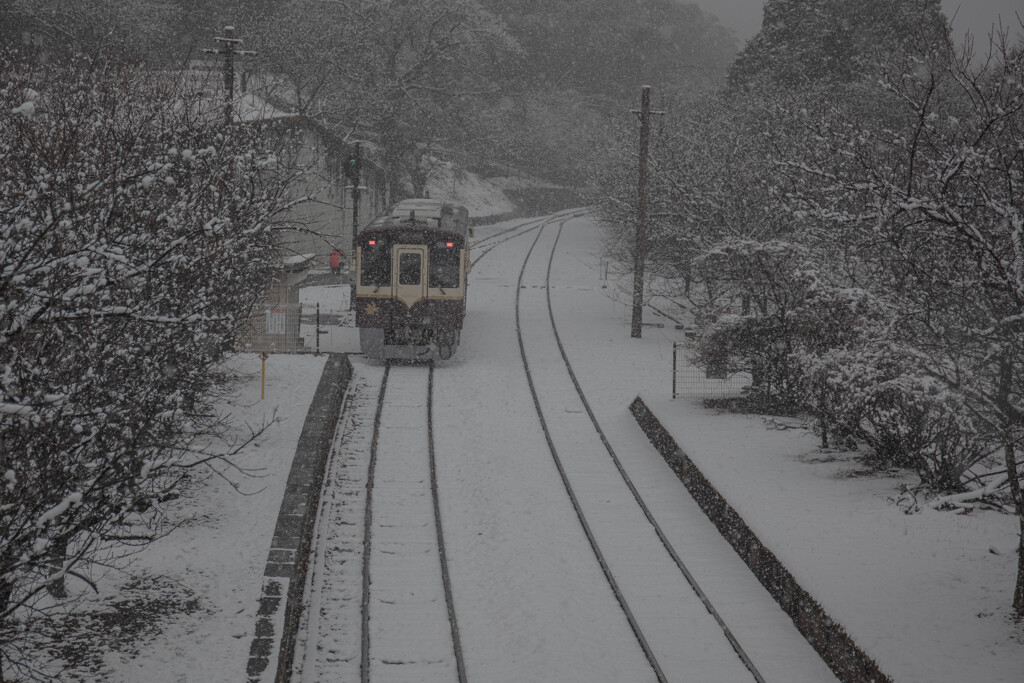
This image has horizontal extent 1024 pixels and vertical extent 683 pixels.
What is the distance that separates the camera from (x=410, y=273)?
2166cm

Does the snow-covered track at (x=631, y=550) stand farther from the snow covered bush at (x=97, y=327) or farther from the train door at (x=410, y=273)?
the snow covered bush at (x=97, y=327)

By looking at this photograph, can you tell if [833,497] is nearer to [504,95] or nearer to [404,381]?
[404,381]

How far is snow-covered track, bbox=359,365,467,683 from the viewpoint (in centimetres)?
971

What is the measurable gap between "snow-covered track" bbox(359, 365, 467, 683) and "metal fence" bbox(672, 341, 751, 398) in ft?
17.5

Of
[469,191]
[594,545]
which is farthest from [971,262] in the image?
[469,191]

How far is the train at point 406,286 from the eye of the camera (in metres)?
21.6

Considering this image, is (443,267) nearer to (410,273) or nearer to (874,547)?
(410,273)

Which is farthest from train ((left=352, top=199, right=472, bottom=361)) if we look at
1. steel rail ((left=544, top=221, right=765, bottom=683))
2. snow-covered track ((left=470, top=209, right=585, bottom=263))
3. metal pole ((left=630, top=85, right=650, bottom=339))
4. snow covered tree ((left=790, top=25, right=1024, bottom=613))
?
snow-covered track ((left=470, top=209, right=585, bottom=263))

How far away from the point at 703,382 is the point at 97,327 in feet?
47.2

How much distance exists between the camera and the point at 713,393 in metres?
20.1

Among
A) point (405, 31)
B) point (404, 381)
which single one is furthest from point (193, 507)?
point (405, 31)

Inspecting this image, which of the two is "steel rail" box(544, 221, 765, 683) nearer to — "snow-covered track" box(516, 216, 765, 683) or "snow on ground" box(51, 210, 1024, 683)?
"snow-covered track" box(516, 216, 765, 683)

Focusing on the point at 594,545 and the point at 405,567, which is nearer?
the point at 405,567

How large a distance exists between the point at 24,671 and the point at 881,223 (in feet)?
29.4
